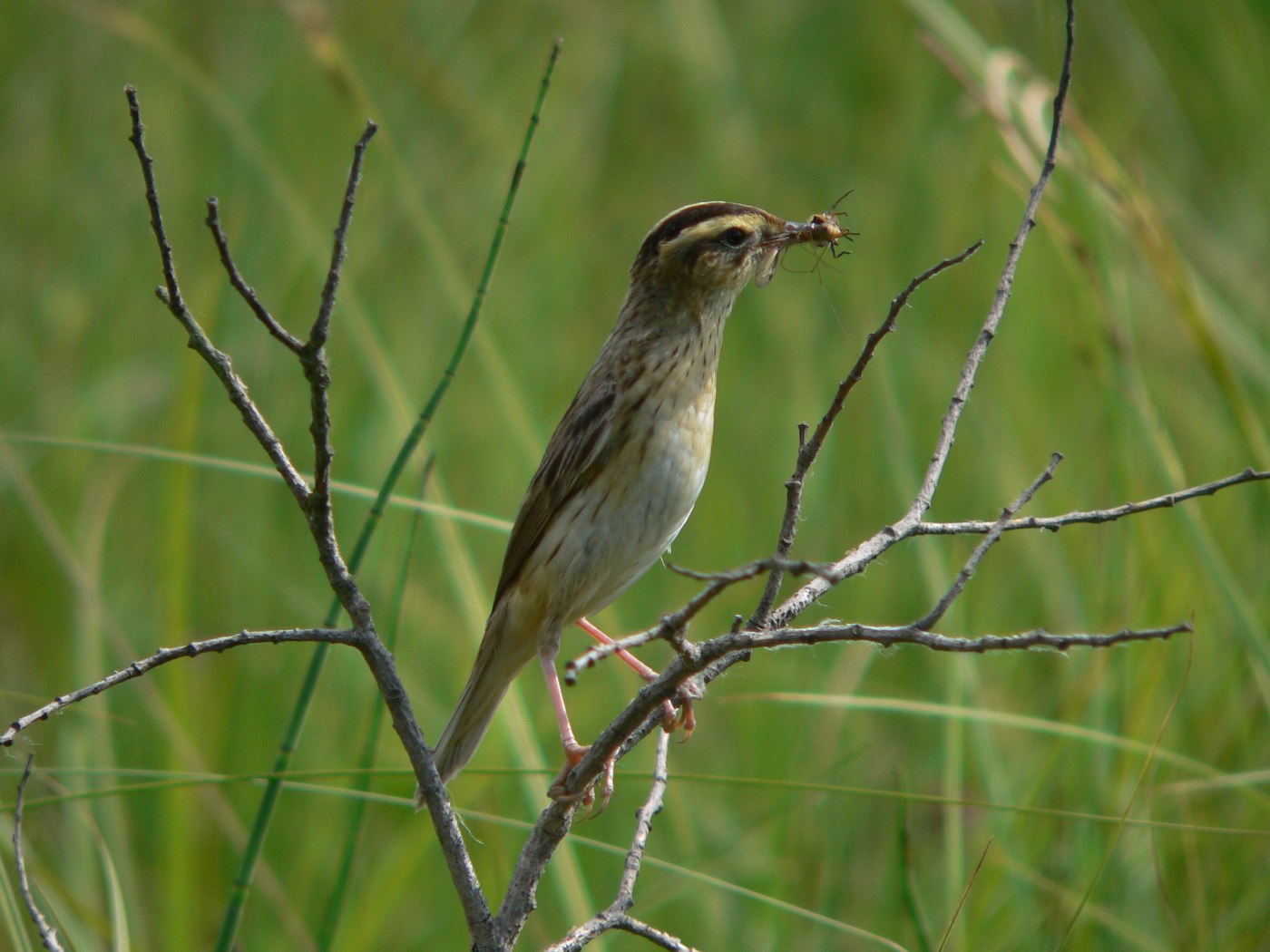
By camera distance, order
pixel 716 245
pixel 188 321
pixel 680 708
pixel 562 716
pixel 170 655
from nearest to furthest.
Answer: pixel 188 321, pixel 170 655, pixel 680 708, pixel 562 716, pixel 716 245

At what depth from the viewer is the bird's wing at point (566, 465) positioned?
12.4 feet

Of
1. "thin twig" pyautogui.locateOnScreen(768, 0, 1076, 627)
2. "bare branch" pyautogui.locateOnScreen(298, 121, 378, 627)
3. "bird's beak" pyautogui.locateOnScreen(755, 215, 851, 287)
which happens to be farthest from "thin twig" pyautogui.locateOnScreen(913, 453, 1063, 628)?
"bird's beak" pyautogui.locateOnScreen(755, 215, 851, 287)

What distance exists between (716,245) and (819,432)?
1767 mm

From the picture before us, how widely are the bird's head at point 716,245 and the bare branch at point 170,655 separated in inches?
84.7

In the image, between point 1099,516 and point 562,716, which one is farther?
point 562,716

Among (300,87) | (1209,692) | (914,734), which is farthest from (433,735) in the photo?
(300,87)

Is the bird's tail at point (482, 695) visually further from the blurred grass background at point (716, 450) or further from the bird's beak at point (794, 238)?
the bird's beak at point (794, 238)

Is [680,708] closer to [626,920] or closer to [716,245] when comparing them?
[626,920]

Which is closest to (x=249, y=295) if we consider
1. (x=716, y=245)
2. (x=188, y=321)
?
(x=188, y=321)

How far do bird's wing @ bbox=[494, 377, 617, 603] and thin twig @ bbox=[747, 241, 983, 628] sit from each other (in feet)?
4.10

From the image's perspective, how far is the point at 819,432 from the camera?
2.40m

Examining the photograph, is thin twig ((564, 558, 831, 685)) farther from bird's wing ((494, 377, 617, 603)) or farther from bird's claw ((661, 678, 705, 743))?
bird's wing ((494, 377, 617, 603))

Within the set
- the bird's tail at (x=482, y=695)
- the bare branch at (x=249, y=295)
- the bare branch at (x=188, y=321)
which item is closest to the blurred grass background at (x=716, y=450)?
the bird's tail at (x=482, y=695)

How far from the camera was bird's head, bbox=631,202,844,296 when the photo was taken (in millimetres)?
4031
